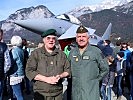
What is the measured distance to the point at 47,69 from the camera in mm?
4340

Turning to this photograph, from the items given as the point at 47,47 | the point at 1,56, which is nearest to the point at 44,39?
the point at 47,47

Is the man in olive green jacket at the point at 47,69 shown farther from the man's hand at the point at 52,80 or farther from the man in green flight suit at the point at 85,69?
the man in green flight suit at the point at 85,69

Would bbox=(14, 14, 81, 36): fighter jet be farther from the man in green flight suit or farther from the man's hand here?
the man's hand

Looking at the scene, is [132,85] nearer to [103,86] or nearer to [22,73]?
[103,86]

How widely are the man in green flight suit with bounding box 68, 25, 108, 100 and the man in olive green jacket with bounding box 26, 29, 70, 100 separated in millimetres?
154

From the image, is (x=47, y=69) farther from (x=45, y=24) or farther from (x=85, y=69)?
(x=45, y=24)

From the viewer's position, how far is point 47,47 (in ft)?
14.4

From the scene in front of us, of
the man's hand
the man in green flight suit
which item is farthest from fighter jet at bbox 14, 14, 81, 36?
the man's hand

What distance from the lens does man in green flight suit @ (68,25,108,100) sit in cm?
437

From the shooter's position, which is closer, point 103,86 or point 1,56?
point 1,56

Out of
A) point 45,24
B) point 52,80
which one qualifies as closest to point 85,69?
point 52,80

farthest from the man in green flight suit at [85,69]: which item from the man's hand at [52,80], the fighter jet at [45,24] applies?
the fighter jet at [45,24]

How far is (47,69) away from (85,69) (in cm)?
53

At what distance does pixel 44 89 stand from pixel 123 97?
5.16 m
